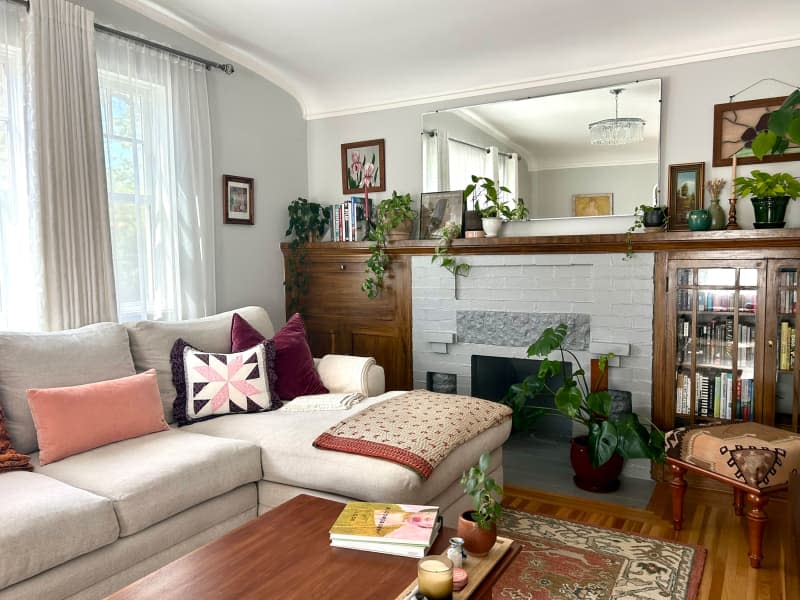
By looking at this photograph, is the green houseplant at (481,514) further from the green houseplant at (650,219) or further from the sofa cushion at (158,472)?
the green houseplant at (650,219)

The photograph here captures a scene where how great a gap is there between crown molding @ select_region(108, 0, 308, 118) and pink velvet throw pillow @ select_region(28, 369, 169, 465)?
2.05 m

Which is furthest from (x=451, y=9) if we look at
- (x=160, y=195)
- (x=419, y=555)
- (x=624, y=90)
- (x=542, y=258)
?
(x=419, y=555)

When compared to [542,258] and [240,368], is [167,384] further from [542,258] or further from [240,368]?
[542,258]

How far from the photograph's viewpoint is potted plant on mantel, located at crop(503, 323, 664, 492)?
304 cm

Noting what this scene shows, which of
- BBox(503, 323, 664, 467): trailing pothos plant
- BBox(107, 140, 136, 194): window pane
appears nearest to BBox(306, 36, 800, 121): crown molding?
BBox(503, 323, 664, 467): trailing pothos plant

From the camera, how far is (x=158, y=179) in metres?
3.46

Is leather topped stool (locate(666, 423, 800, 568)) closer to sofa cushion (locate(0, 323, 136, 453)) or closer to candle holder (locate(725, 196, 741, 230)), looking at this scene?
candle holder (locate(725, 196, 741, 230))

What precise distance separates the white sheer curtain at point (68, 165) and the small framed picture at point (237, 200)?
0.94 m

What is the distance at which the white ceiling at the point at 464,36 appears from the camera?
9.96 feet

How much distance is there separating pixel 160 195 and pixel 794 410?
3544 millimetres

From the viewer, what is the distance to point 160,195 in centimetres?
347

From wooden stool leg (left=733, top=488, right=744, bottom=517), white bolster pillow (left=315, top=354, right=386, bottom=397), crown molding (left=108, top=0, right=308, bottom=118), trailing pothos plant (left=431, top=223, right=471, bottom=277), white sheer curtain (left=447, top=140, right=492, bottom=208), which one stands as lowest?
wooden stool leg (left=733, top=488, right=744, bottom=517)

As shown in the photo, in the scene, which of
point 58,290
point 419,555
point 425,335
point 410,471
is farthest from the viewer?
point 425,335

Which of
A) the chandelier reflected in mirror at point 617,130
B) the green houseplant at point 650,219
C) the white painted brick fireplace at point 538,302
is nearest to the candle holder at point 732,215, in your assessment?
the green houseplant at point 650,219
